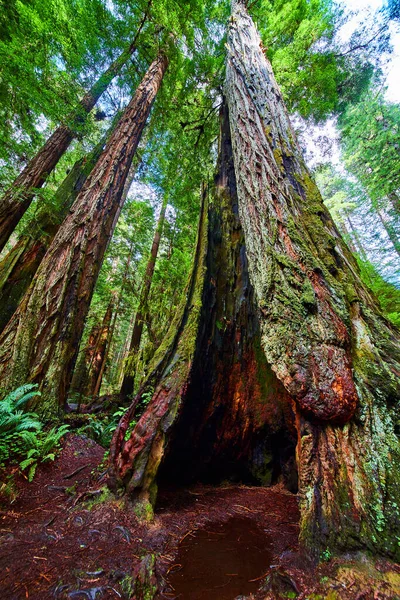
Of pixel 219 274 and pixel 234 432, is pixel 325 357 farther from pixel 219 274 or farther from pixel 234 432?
pixel 219 274

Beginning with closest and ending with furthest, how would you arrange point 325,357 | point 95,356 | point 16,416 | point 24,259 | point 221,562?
point 221,562 < point 325,357 < point 16,416 < point 24,259 < point 95,356

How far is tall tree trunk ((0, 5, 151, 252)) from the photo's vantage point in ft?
19.2

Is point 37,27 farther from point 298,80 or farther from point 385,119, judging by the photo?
point 385,119

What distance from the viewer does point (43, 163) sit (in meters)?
7.09

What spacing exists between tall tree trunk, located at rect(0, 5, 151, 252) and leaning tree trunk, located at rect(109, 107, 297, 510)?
4.48 metres

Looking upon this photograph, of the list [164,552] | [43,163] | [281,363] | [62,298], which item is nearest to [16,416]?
[62,298]

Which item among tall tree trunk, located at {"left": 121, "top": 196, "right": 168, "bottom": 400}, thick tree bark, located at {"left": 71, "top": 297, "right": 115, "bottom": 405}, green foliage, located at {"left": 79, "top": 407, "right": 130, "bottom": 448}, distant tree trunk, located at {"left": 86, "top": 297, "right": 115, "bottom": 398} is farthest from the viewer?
distant tree trunk, located at {"left": 86, "top": 297, "right": 115, "bottom": 398}

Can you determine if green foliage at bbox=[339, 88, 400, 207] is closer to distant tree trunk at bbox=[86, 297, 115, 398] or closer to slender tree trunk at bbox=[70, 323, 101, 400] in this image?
distant tree trunk at bbox=[86, 297, 115, 398]

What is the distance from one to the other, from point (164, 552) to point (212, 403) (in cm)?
167

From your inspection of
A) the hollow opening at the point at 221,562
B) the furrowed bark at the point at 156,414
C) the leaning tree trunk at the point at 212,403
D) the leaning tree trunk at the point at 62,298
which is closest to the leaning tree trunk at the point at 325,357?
the hollow opening at the point at 221,562

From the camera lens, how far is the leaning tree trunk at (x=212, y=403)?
101 inches

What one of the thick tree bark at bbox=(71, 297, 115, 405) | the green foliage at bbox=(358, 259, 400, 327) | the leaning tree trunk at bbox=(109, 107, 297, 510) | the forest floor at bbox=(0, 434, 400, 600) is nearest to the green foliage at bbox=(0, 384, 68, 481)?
the forest floor at bbox=(0, 434, 400, 600)

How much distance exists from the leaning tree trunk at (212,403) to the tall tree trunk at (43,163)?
14.7 ft

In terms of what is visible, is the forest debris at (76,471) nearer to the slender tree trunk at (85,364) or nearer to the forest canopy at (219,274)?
the forest canopy at (219,274)
